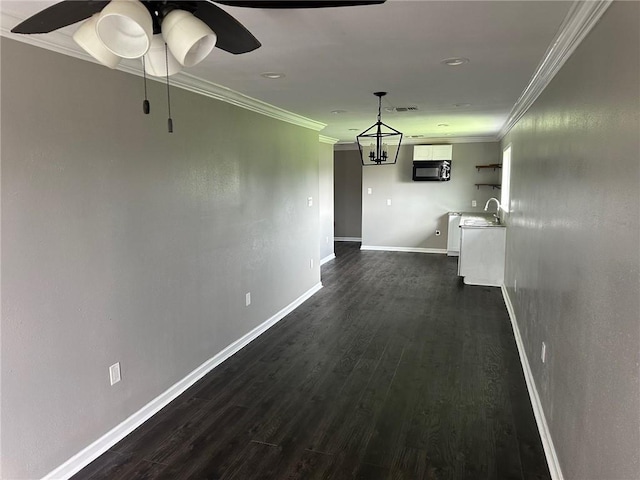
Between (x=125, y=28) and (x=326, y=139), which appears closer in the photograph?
(x=125, y=28)

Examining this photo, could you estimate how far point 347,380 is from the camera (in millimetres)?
3348

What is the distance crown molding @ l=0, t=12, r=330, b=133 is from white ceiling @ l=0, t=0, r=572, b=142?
37mm

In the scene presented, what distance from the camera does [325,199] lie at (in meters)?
7.81

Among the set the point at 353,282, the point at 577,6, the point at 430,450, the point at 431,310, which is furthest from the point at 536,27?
the point at 353,282

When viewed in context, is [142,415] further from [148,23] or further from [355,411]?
[148,23]

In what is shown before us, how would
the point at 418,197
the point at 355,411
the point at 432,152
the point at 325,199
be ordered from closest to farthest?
the point at 355,411, the point at 325,199, the point at 432,152, the point at 418,197

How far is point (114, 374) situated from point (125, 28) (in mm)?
2049

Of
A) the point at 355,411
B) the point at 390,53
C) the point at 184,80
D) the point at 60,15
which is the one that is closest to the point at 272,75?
the point at 184,80

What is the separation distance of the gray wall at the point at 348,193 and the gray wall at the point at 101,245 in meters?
6.19

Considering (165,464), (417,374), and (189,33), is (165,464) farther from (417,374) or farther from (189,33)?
(189,33)

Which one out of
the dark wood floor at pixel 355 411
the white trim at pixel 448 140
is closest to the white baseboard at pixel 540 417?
the dark wood floor at pixel 355 411

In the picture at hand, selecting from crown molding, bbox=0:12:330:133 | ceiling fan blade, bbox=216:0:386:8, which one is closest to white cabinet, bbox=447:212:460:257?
crown molding, bbox=0:12:330:133

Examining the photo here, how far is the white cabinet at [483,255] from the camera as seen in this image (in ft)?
19.6

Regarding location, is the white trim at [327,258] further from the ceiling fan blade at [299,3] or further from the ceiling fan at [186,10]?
the ceiling fan blade at [299,3]
